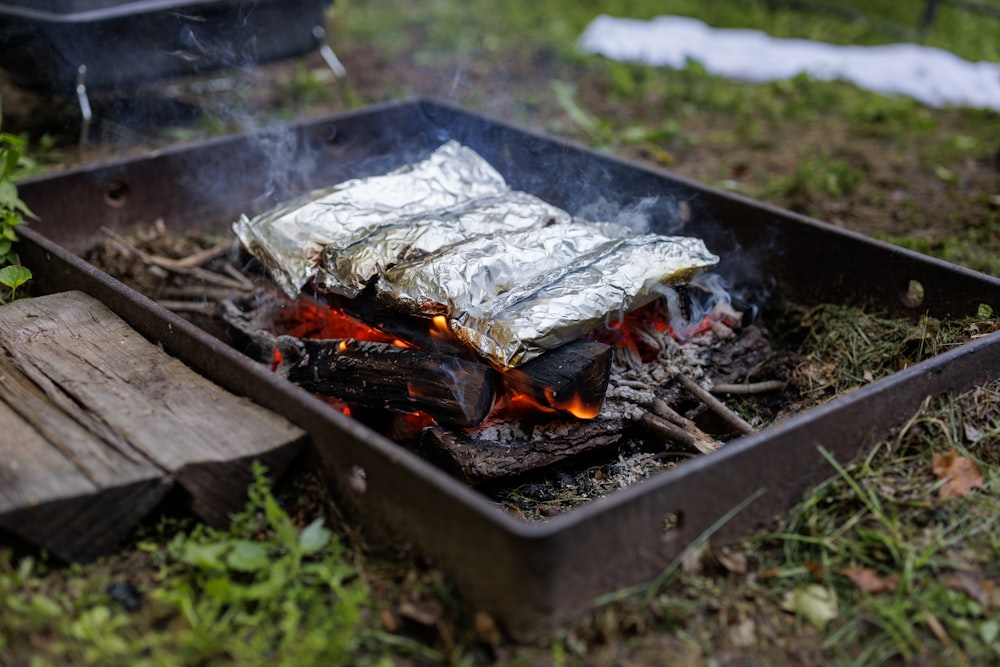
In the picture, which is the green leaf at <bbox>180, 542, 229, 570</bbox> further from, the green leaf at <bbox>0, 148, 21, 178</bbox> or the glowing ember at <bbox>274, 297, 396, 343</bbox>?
the green leaf at <bbox>0, 148, 21, 178</bbox>

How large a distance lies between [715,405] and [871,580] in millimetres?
791

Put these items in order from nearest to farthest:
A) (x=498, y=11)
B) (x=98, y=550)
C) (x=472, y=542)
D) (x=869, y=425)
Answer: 1. (x=472, y=542)
2. (x=98, y=550)
3. (x=869, y=425)
4. (x=498, y=11)

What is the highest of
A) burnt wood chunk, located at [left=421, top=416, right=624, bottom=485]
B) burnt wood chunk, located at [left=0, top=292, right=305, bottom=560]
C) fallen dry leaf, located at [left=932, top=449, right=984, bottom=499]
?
burnt wood chunk, located at [left=0, top=292, right=305, bottom=560]

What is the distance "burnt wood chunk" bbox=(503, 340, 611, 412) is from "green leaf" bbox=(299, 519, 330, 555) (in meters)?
0.67

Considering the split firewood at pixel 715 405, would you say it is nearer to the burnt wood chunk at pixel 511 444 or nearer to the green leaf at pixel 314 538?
the burnt wood chunk at pixel 511 444

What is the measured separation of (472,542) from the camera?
6.83 feet

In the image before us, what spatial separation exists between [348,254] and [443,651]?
139cm

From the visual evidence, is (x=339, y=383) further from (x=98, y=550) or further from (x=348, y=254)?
(x=98, y=550)

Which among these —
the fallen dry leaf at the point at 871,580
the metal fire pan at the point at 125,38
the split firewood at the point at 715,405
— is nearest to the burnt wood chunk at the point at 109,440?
the split firewood at the point at 715,405

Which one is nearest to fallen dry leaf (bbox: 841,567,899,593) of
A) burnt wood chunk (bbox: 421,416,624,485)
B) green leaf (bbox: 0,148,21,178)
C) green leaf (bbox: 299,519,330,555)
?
burnt wood chunk (bbox: 421,416,624,485)

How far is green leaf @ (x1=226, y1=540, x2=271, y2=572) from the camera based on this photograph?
2215 millimetres

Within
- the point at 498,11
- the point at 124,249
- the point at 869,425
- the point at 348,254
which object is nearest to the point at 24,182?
the point at 124,249

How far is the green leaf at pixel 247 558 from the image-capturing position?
7.27ft

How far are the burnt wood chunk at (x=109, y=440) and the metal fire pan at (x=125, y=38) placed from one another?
2.37 metres
